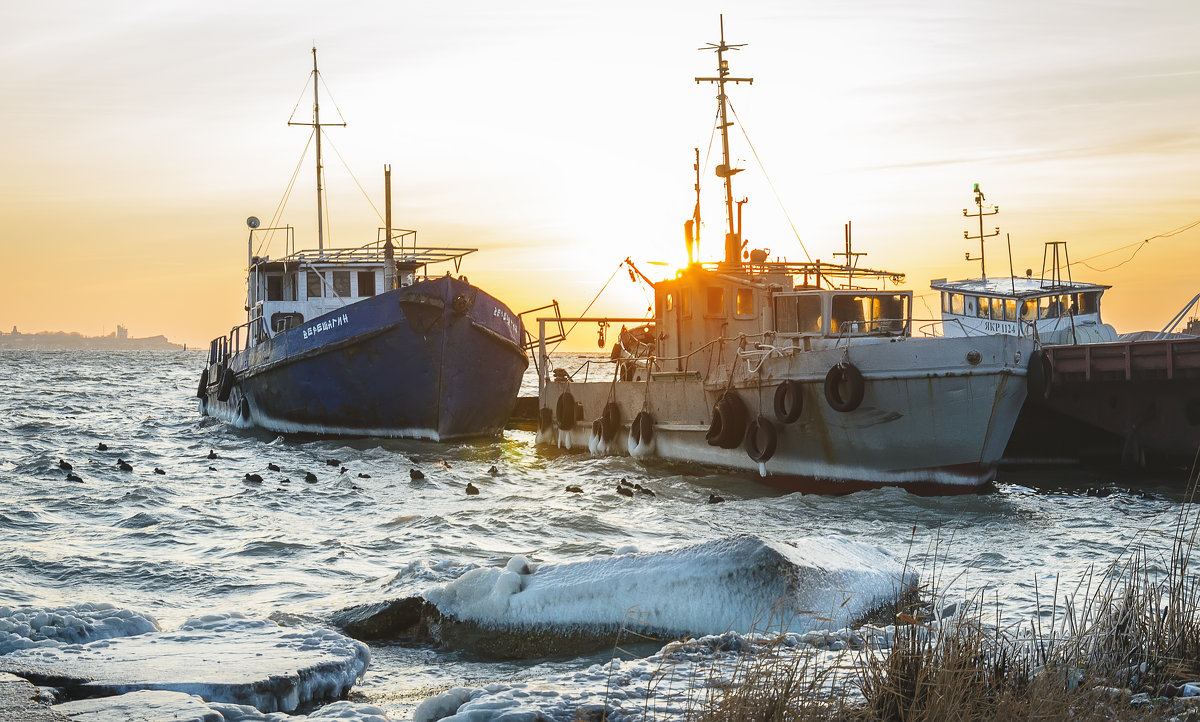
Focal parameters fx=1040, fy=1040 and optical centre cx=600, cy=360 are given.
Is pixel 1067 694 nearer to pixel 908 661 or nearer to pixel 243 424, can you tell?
pixel 908 661

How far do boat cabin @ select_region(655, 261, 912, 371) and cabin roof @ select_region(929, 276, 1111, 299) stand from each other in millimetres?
16172

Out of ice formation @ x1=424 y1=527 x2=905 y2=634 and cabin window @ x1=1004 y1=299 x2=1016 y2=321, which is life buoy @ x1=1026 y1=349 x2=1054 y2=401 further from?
cabin window @ x1=1004 y1=299 x2=1016 y2=321

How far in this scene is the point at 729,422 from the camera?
15250 mm

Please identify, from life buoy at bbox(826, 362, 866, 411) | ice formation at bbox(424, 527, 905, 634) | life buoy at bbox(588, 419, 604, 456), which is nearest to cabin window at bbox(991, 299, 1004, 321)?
life buoy at bbox(588, 419, 604, 456)

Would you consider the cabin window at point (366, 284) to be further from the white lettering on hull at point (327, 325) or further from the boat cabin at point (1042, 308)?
the boat cabin at point (1042, 308)

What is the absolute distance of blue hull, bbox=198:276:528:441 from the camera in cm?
2072

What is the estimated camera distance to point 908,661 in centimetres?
416

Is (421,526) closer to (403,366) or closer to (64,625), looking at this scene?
(64,625)

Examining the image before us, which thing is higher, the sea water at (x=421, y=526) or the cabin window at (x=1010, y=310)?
the cabin window at (x=1010, y=310)

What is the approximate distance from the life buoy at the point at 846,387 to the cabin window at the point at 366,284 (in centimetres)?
1488

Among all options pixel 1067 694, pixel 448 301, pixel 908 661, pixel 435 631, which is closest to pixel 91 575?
pixel 435 631

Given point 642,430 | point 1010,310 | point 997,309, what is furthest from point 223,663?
point 997,309

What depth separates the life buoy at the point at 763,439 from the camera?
14.7 m

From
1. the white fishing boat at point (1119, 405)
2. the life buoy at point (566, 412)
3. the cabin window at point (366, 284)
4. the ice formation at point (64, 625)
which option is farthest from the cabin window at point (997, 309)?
the ice formation at point (64, 625)
